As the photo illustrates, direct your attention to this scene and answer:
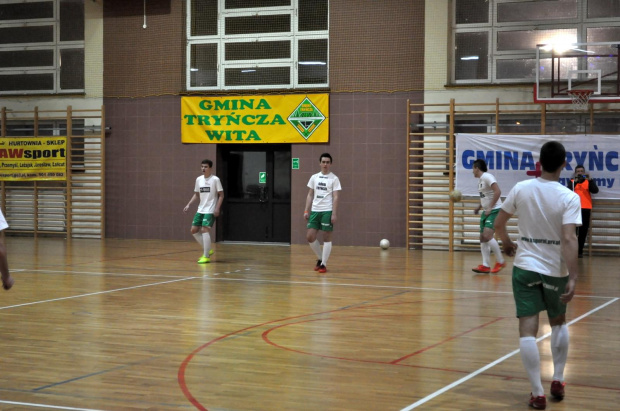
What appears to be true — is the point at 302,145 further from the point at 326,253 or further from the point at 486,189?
the point at 486,189

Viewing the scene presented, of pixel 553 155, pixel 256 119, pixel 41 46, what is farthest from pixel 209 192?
pixel 553 155

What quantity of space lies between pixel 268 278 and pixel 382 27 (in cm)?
837

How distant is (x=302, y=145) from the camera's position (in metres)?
18.6

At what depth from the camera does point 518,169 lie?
650 inches

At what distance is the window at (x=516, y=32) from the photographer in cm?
1644

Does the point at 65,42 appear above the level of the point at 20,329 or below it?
above

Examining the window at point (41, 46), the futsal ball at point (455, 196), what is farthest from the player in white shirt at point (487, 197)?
the window at point (41, 46)

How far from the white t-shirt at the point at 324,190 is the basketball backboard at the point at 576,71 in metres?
5.70

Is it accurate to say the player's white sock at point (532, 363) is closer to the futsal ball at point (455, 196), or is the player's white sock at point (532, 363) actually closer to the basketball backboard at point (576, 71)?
the futsal ball at point (455, 196)

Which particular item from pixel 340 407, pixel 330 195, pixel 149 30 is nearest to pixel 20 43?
pixel 149 30

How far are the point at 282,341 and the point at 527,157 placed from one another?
Answer: 11.1m

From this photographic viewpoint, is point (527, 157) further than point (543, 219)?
Yes

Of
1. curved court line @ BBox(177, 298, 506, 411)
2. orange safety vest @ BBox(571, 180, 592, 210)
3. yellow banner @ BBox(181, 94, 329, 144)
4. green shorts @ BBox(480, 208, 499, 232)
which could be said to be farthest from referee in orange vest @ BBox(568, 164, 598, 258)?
curved court line @ BBox(177, 298, 506, 411)

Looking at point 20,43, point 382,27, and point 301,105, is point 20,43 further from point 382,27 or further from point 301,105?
point 382,27
